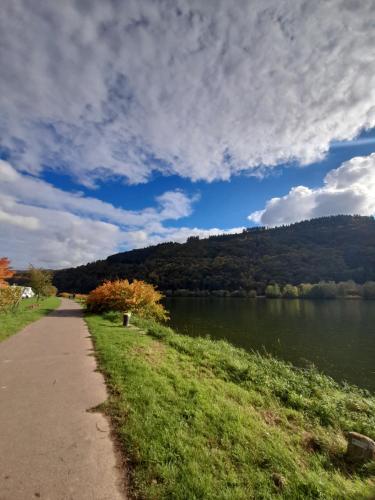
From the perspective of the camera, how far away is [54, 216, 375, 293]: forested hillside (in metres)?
97.1

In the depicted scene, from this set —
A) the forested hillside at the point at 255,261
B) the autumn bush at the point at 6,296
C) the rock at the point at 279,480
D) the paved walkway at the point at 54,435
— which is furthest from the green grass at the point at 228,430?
the forested hillside at the point at 255,261

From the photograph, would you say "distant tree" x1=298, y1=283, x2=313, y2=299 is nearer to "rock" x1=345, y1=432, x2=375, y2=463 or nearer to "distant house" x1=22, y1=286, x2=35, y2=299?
"distant house" x1=22, y1=286, x2=35, y2=299

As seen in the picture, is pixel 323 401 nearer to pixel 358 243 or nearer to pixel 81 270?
pixel 81 270

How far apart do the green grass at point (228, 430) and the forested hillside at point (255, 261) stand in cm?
8652

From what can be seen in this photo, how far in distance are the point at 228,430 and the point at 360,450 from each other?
2.16m

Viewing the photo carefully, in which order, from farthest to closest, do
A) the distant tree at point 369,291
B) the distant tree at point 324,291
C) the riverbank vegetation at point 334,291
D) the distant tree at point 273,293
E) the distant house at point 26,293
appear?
1. the distant tree at point 273,293
2. the distant tree at point 324,291
3. the riverbank vegetation at point 334,291
4. the distant tree at point 369,291
5. the distant house at point 26,293

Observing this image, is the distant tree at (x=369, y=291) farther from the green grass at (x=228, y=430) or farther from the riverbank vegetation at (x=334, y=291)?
the green grass at (x=228, y=430)

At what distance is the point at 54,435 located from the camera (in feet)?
14.1

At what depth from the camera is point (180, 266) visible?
382 ft

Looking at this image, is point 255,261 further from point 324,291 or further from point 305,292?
point 324,291

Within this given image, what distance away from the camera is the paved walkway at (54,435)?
3264 millimetres

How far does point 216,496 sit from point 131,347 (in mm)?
7319

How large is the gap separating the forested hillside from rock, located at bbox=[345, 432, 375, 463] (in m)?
89.2

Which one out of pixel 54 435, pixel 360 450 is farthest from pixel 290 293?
pixel 54 435
